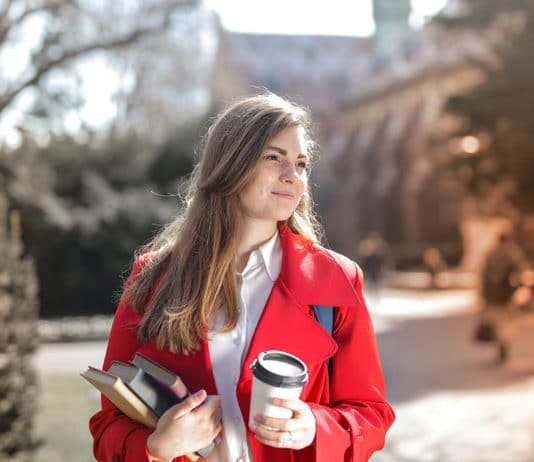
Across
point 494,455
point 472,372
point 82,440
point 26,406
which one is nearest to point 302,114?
point 26,406

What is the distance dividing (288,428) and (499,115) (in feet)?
52.4

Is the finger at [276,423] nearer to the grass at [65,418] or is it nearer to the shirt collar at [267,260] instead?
the shirt collar at [267,260]

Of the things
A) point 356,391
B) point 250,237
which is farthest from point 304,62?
point 356,391

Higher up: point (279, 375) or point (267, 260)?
point (267, 260)

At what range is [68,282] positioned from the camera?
1933 cm

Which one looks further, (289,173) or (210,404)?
(289,173)

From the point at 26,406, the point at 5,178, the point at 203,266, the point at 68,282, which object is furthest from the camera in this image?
the point at 68,282

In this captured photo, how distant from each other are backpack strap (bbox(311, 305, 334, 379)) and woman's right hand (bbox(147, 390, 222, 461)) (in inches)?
13.5

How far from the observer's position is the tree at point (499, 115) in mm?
15727

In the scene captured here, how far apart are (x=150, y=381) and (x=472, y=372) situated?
1094cm

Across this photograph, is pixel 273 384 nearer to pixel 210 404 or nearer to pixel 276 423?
pixel 276 423

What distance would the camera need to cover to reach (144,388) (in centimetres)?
173

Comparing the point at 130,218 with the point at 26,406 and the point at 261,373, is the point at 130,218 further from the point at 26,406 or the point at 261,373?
the point at 261,373

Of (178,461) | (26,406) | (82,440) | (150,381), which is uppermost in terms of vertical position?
(150,381)
